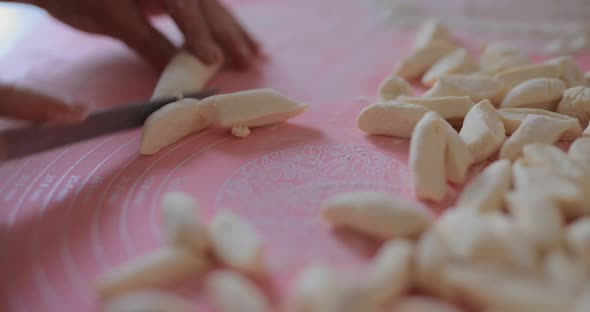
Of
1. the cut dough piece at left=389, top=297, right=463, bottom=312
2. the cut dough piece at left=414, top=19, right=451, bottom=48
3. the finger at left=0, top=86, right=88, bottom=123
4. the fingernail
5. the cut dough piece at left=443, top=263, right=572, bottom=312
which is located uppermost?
the finger at left=0, top=86, right=88, bottom=123

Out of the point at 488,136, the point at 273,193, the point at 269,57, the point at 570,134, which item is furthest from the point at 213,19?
the point at 570,134

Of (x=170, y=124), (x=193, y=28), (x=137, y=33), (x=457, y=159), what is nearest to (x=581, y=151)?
(x=457, y=159)

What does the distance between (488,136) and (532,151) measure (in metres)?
0.07

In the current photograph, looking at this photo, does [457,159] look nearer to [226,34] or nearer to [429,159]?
[429,159]

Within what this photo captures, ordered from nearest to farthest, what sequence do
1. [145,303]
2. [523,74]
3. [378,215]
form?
[145,303]
[378,215]
[523,74]

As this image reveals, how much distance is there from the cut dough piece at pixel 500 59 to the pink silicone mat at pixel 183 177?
0.21 m

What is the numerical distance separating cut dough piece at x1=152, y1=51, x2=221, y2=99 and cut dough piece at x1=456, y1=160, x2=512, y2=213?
53 centimetres

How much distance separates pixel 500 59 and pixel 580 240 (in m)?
0.60

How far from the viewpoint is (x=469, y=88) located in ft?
2.99

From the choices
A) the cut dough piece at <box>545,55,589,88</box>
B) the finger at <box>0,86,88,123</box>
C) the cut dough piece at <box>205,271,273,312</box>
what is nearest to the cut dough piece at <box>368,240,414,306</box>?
the cut dough piece at <box>205,271,273,312</box>

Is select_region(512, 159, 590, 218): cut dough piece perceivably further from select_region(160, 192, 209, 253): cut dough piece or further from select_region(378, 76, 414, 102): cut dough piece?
select_region(160, 192, 209, 253): cut dough piece

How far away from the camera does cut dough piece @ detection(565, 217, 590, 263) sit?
552mm

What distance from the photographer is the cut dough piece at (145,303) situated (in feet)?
1.69

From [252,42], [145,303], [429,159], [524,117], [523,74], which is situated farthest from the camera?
[252,42]
